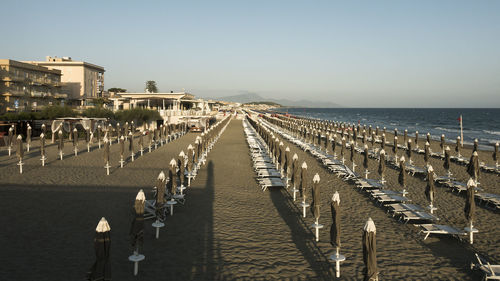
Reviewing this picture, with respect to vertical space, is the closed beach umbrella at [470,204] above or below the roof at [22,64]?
below

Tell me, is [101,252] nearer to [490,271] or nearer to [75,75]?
[490,271]

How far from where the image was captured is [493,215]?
10.9 m

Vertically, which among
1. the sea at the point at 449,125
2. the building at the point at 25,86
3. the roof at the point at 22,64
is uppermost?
the roof at the point at 22,64

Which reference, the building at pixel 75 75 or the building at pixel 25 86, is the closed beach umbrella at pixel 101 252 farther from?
the building at pixel 75 75

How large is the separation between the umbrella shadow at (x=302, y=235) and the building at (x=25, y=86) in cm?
3896

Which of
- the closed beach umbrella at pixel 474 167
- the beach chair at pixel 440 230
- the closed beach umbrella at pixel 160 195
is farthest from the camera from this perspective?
the closed beach umbrella at pixel 474 167

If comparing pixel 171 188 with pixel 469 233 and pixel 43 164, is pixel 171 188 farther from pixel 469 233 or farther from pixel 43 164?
pixel 43 164

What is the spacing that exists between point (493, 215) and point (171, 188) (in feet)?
32.8

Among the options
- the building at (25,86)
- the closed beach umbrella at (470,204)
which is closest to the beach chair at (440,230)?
the closed beach umbrella at (470,204)

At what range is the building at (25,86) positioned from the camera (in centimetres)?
4169

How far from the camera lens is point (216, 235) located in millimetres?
8828

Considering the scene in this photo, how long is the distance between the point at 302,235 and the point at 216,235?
219 cm

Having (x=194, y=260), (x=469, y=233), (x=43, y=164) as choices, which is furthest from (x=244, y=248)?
(x=43, y=164)

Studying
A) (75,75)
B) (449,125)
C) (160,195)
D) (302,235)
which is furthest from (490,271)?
(449,125)
